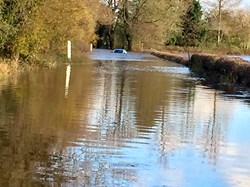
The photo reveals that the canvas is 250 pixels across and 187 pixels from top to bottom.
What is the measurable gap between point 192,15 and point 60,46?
2405 inches

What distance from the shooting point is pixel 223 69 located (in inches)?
1302

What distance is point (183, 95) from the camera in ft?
71.6

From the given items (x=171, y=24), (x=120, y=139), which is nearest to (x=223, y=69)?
(x=120, y=139)

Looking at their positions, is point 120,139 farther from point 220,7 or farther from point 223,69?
point 220,7

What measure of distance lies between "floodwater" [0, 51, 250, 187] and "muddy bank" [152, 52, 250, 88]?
7580 millimetres

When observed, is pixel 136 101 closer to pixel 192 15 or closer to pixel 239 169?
pixel 239 169

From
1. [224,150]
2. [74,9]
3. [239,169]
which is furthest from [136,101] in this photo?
[74,9]

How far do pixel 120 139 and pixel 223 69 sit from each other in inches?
888

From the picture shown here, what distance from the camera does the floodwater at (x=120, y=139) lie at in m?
8.22

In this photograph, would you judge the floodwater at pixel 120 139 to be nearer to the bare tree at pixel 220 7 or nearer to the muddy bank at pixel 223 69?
→ the muddy bank at pixel 223 69

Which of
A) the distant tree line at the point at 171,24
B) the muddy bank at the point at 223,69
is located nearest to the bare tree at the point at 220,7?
the distant tree line at the point at 171,24

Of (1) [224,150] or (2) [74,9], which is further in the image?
(2) [74,9]

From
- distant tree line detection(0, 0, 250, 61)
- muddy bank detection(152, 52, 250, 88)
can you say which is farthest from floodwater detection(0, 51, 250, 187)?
distant tree line detection(0, 0, 250, 61)

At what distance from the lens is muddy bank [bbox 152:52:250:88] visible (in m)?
28.5
